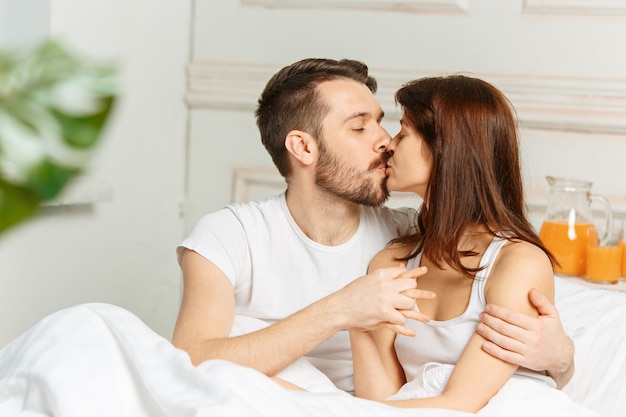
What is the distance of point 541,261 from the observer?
1377mm

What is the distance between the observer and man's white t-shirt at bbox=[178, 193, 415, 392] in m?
1.75

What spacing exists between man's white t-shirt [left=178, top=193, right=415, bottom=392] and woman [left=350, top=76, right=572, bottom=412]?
21 centimetres

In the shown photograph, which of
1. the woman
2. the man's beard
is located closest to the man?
the man's beard

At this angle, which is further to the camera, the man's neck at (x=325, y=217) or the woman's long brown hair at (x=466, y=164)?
the man's neck at (x=325, y=217)

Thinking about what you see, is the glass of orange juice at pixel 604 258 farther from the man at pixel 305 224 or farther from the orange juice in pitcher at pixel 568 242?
the man at pixel 305 224

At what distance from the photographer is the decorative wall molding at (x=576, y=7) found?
2258 millimetres

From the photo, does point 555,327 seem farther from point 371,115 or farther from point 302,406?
point 371,115

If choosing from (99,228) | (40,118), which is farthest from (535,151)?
(40,118)

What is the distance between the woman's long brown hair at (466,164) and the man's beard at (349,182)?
0.21 meters

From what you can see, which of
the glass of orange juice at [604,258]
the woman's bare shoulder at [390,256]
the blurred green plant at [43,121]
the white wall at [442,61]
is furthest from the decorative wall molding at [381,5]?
the blurred green plant at [43,121]

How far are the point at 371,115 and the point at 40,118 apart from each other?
1.63 m

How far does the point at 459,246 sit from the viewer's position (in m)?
1.51

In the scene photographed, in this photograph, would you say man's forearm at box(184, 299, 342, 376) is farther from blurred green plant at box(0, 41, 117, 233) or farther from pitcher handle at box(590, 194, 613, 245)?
blurred green plant at box(0, 41, 117, 233)

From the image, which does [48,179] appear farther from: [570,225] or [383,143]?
[570,225]
